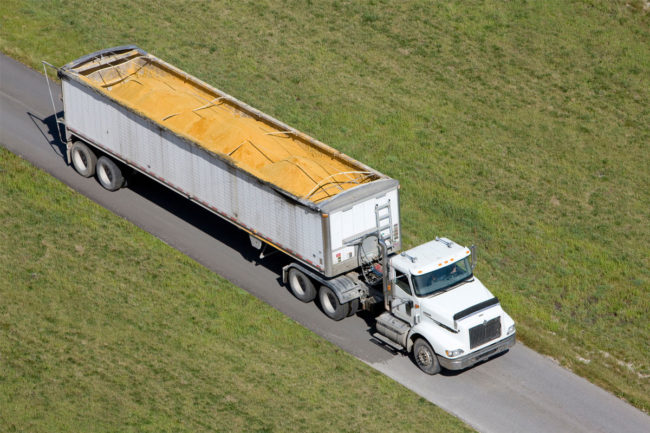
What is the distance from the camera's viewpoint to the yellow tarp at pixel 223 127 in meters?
24.5

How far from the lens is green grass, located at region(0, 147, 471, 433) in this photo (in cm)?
2119

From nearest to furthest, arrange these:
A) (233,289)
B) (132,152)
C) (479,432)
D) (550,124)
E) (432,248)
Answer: (479,432) → (432,248) → (233,289) → (132,152) → (550,124)

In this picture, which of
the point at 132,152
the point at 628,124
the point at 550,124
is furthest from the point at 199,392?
the point at 628,124

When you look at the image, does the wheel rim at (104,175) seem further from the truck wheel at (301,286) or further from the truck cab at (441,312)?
the truck cab at (441,312)

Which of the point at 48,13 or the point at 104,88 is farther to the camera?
the point at 48,13

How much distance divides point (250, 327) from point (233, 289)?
163 centimetres

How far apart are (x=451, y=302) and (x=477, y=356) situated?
1.39 m

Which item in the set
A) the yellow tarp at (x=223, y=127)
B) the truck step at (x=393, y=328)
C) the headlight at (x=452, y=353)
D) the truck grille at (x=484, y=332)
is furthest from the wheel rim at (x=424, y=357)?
the yellow tarp at (x=223, y=127)

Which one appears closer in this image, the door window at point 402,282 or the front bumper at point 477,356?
the front bumper at point 477,356

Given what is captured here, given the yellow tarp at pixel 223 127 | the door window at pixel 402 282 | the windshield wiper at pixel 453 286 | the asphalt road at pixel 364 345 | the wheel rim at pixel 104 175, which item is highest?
the yellow tarp at pixel 223 127

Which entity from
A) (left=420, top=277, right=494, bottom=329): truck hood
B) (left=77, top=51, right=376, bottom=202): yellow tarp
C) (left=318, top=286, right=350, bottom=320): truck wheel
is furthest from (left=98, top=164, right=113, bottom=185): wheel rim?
(left=420, top=277, right=494, bottom=329): truck hood

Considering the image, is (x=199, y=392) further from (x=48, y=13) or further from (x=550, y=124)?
(x=48, y=13)

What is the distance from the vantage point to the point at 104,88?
2858 centimetres

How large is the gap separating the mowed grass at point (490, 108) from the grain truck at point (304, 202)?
2877mm
